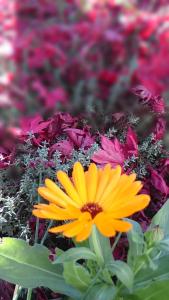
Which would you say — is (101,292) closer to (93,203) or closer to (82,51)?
(93,203)


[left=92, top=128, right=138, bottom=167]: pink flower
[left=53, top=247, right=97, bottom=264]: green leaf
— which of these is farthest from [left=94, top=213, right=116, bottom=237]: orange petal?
[left=92, top=128, right=138, bottom=167]: pink flower

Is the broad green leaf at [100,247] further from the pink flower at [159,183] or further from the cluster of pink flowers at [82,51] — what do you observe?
the cluster of pink flowers at [82,51]

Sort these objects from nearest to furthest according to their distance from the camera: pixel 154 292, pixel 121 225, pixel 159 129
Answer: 1. pixel 121 225
2. pixel 154 292
3. pixel 159 129

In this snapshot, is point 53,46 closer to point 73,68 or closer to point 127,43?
point 73,68

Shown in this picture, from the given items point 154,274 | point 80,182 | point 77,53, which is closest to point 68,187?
point 80,182

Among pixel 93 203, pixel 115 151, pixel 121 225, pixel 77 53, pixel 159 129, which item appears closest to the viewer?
pixel 121 225

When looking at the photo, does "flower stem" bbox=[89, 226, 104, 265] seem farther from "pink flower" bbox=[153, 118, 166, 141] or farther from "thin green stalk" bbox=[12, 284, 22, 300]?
"pink flower" bbox=[153, 118, 166, 141]

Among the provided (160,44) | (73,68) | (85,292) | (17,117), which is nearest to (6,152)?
(85,292)
